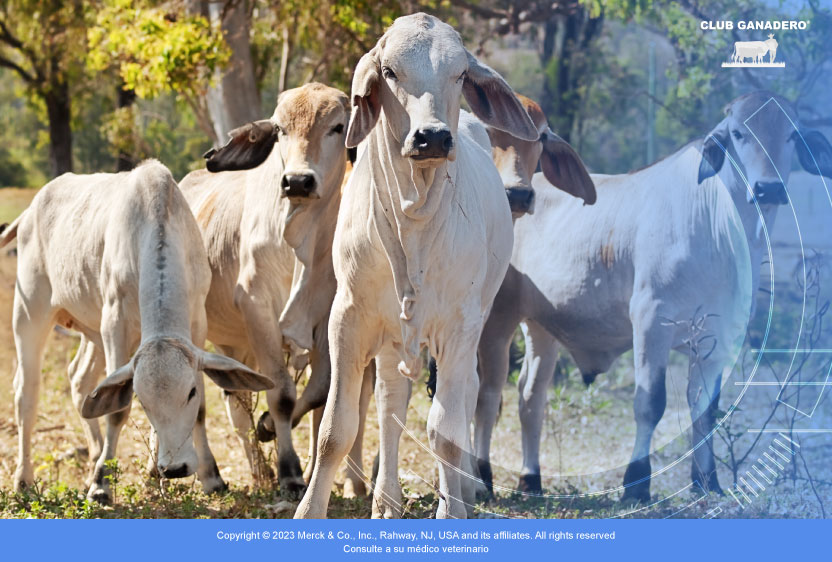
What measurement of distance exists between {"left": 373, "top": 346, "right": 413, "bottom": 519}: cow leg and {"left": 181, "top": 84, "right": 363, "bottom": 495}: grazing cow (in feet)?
3.08

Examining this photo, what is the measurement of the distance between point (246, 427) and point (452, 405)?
2.97 meters

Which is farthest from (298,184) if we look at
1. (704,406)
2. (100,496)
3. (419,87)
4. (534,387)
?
(704,406)

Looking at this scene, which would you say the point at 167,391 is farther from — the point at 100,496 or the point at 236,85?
the point at 236,85

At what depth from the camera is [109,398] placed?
A: 254 inches

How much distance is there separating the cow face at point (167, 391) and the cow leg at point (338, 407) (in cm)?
83

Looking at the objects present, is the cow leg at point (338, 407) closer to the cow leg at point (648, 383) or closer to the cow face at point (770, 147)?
the cow leg at point (648, 383)

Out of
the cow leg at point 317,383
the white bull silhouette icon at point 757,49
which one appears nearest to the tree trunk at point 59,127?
the cow leg at point 317,383

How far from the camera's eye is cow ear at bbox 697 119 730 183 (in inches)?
269

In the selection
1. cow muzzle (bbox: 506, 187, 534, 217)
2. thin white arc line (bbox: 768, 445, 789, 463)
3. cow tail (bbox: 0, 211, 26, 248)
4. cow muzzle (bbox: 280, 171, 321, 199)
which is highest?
cow muzzle (bbox: 280, 171, 321, 199)

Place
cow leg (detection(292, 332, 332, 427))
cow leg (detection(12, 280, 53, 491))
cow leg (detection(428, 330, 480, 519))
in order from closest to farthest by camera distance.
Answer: cow leg (detection(428, 330, 480, 519)), cow leg (detection(292, 332, 332, 427)), cow leg (detection(12, 280, 53, 491))

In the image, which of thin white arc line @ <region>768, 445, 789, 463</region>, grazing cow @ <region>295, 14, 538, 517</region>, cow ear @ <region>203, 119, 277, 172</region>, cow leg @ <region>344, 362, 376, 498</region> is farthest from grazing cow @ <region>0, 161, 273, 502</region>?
thin white arc line @ <region>768, 445, 789, 463</region>

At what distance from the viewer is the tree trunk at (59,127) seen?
49.1 ft

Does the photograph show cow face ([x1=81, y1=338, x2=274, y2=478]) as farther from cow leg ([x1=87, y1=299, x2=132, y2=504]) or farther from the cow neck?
the cow neck

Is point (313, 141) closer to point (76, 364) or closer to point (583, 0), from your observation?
point (583, 0)
